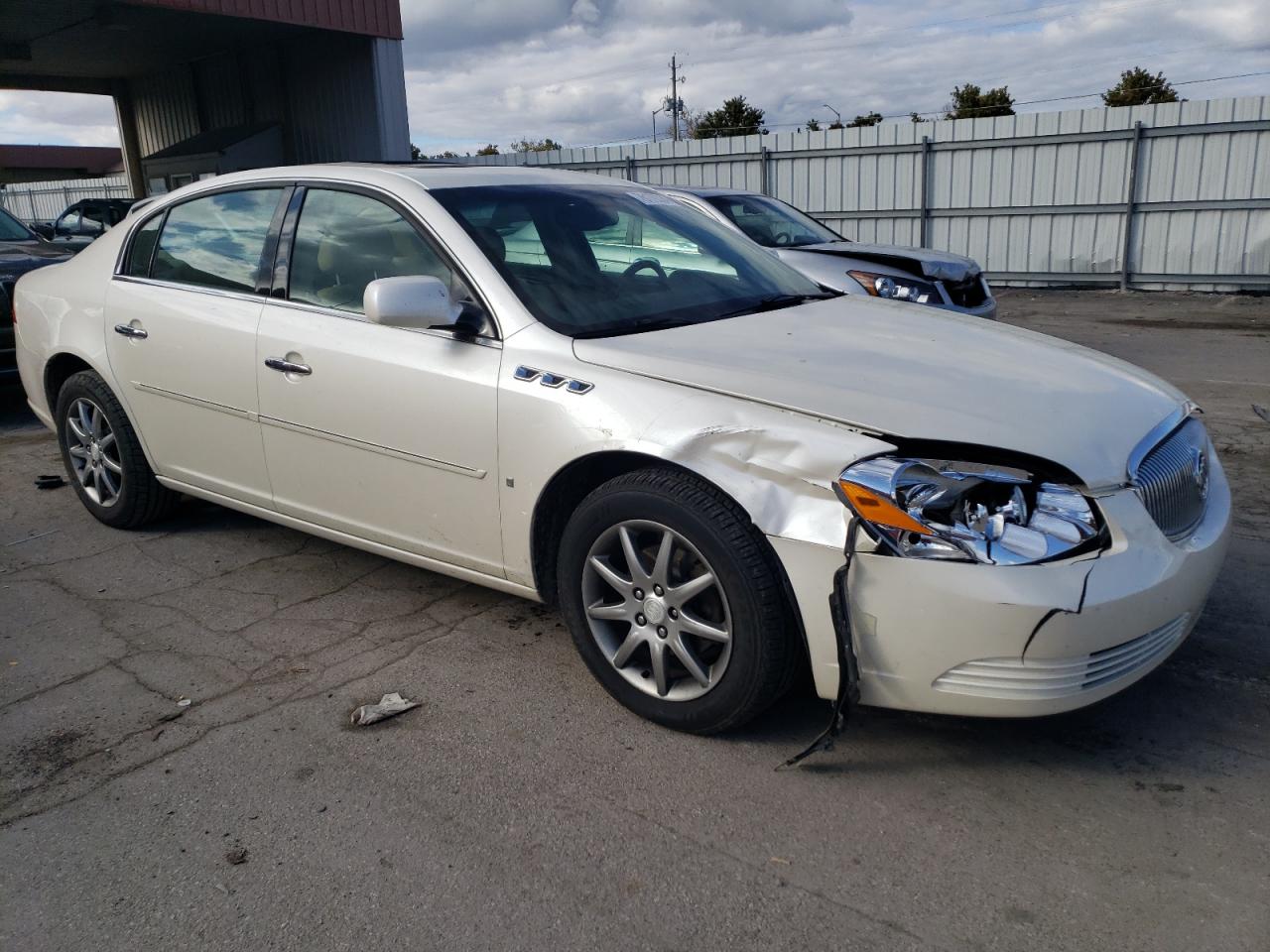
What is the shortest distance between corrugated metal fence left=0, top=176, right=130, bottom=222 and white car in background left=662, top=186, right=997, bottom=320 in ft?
78.5

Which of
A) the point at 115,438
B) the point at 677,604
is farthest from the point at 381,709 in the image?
the point at 115,438

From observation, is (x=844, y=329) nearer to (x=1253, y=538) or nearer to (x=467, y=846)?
(x=467, y=846)

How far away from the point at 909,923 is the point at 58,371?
472 cm

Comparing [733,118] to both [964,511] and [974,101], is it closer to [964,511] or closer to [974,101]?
[974,101]

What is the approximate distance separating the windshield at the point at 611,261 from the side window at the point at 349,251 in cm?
18

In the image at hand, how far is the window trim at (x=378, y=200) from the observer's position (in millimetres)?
3398

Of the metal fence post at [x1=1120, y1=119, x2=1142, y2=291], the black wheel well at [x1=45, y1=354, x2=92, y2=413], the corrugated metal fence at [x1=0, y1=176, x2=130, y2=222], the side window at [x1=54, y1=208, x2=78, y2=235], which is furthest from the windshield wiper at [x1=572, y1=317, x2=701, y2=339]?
the corrugated metal fence at [x1=0, y1=176, x2=130, y2=222]

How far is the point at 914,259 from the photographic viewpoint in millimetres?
8109

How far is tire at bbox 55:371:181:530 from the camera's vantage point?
15.6 ft

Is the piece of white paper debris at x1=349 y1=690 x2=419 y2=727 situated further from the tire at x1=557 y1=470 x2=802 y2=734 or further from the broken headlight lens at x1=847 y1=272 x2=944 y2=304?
the broken headlight lens at x1=847 y1=272 x2=944 y2=304

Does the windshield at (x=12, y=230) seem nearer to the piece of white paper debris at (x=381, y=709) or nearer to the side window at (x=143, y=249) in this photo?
the side window at (x=143, y=249)

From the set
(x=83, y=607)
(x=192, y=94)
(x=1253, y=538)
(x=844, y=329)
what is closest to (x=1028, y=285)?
(x=1253, y=538)

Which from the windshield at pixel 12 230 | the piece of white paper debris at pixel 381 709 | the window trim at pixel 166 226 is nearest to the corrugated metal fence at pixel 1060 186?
the windshield at pixel 12 230

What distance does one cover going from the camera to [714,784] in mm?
2805
